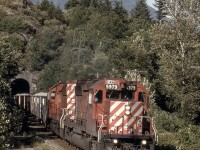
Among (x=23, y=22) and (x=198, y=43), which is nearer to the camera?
(x=198, y=43)

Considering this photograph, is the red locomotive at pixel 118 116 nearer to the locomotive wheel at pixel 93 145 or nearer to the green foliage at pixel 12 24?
the locomotive wheel at pixel 93 145

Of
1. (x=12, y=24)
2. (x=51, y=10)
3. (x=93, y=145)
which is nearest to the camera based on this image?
(x=93, y=145)

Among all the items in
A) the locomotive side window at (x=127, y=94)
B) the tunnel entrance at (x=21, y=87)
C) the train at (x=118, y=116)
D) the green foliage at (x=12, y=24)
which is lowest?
the train at (x=118, y=116)

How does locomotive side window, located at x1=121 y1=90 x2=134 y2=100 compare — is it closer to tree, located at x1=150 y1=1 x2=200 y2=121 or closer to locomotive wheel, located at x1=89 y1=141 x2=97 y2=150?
locomotive wheel, located at x1=89 y1=141 x2=97 y2=150

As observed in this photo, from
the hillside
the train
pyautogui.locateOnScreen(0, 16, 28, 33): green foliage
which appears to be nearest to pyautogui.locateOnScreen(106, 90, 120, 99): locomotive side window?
the train

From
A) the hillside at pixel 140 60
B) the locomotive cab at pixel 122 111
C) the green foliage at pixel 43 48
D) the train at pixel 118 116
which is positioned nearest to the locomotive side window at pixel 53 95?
the hillside at pixel 140 60

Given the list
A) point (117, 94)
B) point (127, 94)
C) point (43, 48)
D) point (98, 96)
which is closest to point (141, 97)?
point (127, 94)

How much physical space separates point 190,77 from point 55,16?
4018 inches

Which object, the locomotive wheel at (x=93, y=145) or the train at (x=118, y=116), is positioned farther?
the locomotive wheel at (x=93, y=145)

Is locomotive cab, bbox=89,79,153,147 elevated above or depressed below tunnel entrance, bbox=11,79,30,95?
below

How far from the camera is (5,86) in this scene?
84.5 ft

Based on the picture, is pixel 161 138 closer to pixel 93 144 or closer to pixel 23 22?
pixel 93 144

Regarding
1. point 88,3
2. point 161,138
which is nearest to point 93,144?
point 161,138

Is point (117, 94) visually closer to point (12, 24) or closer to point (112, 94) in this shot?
point (112, 94)
